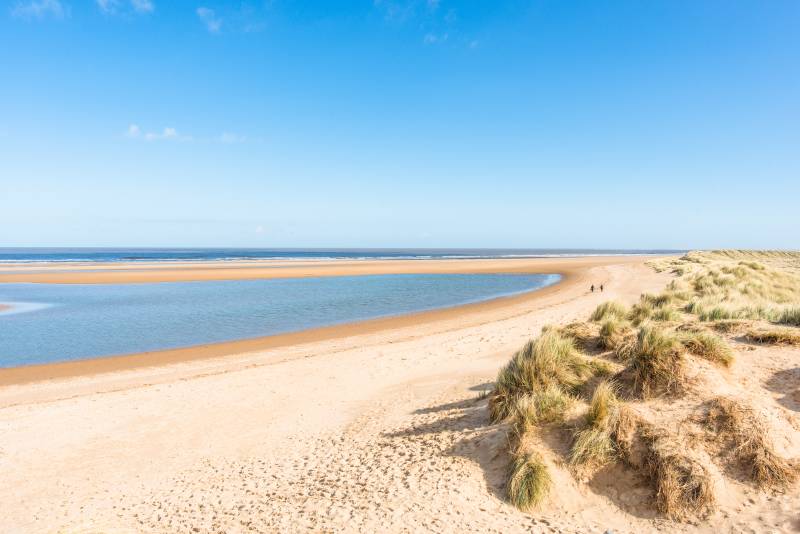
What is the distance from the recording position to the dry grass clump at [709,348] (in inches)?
255

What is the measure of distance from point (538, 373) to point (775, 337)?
168 inches

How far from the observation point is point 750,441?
493 centimetres

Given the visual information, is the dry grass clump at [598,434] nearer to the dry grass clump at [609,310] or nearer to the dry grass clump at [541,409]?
the dry grass clump at [541,409]

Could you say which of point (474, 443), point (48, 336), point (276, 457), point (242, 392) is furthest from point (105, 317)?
point (474, 443)

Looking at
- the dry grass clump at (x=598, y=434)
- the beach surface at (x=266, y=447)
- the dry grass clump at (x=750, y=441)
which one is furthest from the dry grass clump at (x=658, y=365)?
the beach surface at (x=266, y=447)

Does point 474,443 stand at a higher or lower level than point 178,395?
higher

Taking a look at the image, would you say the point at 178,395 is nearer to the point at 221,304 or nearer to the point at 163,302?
the point at 221,304

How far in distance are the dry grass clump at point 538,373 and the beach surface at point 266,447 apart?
397 millimetres

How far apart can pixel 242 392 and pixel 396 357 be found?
168 inches

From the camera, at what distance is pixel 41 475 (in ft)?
21.5

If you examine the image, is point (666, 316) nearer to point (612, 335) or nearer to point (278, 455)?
point (612, 335)

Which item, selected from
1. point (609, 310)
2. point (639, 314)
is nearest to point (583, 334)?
point (639, 314)

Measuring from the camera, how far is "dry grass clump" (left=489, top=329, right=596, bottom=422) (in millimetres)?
6582

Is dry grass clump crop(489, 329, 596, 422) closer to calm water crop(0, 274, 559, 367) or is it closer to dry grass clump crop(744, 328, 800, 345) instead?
dry grass clump crop(744, 328, 800, 345)
